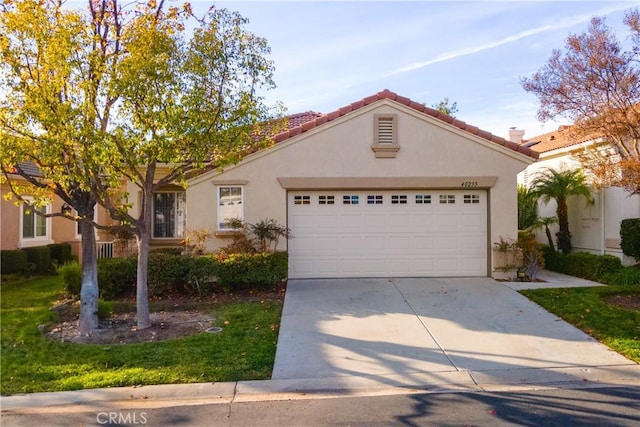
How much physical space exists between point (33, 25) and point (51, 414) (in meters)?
5.41

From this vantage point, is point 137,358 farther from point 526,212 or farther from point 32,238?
point 526,212

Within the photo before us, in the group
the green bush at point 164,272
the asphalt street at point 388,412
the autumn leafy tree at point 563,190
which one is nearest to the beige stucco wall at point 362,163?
the green bush at point 164,272

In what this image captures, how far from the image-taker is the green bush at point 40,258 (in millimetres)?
14078

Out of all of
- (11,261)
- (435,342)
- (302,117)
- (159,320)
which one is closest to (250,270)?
(159,320)

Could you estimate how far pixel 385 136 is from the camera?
1178 cm

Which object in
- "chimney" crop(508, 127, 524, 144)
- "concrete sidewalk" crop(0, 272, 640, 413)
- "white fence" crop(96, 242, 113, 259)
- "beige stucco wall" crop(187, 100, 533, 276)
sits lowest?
"concrete sidewalk" crop(0, 272, 640, 413)

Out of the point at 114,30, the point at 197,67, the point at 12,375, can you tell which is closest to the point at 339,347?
the point at 12,375

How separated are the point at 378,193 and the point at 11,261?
34.9 feet

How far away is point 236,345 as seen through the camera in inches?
266

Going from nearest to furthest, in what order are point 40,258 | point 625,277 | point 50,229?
point 625,277 < point 40,258 < point 50,229

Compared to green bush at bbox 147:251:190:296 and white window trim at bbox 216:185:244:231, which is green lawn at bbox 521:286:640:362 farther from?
green bush at bbox 147:251:190:296

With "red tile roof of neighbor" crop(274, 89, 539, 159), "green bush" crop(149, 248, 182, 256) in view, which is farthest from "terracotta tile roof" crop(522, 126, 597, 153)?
"green bush" crop(149, 248, 182, 256)

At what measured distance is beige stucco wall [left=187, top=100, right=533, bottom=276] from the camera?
1164 centimetres

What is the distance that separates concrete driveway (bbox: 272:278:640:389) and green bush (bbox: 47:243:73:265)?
9547 mm
